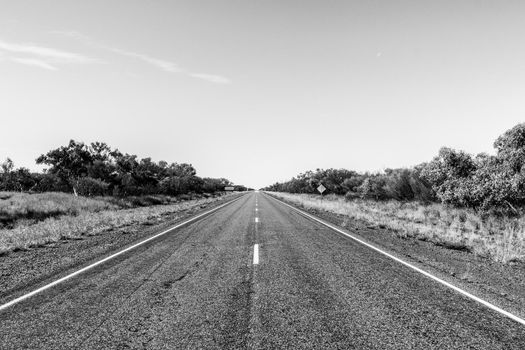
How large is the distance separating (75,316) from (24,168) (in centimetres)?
6185

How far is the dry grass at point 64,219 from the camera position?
12.3 m

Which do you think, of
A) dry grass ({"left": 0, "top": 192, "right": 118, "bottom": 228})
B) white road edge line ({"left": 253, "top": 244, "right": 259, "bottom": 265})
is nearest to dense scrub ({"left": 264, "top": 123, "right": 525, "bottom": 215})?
white road edge line ({"left": 253, "top": 244, "right": 259, "bottom": 265})

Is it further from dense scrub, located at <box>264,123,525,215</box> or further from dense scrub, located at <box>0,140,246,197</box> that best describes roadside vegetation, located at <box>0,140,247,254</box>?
dense scrub, located at <box>264,123,525,215</box>

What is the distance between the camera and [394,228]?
14.5m

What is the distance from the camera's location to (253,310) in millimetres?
4602

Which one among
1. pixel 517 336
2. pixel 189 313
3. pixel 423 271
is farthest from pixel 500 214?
pixel 189 313

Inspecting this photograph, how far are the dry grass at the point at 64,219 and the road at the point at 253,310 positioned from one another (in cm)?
664

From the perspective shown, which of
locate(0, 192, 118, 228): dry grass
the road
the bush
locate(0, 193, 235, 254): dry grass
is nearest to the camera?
the road

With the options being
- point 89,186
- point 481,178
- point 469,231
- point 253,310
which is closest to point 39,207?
point 89,186

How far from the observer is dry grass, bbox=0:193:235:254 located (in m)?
12.3

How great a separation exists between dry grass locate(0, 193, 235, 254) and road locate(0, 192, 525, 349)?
664 cm

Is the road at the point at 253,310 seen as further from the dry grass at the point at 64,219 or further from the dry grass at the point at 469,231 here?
the dry grass at the point at 64,219

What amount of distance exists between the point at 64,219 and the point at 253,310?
67.9 feet

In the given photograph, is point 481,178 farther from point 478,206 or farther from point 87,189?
point 87,189
